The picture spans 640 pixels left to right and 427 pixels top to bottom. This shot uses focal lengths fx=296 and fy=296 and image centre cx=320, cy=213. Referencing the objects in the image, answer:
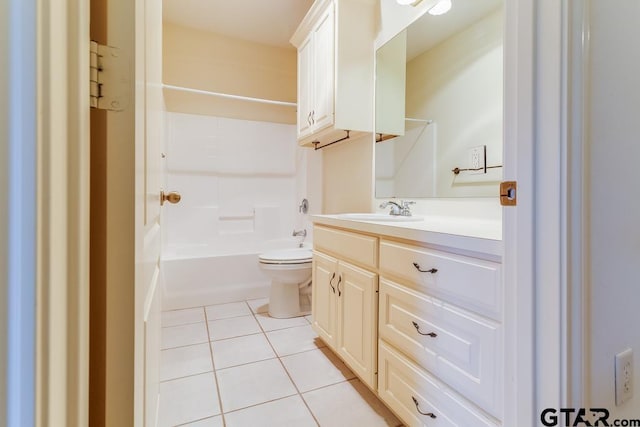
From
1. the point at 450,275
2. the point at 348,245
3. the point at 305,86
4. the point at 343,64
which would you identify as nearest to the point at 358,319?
the point at 348,245

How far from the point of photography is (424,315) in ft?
3.35

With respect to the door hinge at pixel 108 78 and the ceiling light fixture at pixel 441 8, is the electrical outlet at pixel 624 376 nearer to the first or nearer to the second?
the door hinge at pixel 108 78

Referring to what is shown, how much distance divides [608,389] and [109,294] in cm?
101

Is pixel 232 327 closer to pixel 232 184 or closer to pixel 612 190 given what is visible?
pixel 232 184

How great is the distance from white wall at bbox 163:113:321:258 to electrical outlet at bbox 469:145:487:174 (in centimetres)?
166

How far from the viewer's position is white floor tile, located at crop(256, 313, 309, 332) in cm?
215

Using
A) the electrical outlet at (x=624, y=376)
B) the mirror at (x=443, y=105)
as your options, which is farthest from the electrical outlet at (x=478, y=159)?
the electrical outlet at (x=624, y=376)

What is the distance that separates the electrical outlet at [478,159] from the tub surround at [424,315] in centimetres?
24

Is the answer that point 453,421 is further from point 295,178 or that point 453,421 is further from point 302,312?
point 295,178

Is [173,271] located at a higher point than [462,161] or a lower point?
lower

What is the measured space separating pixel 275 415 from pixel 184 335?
1033mm

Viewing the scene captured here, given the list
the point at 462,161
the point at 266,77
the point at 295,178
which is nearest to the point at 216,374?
the point at 462,161

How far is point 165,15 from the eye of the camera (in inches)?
105

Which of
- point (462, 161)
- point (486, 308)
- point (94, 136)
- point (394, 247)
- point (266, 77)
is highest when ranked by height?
point (266, 77)
